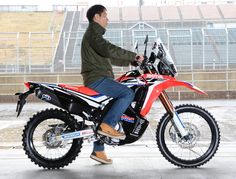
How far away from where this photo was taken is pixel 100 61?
16.3ft

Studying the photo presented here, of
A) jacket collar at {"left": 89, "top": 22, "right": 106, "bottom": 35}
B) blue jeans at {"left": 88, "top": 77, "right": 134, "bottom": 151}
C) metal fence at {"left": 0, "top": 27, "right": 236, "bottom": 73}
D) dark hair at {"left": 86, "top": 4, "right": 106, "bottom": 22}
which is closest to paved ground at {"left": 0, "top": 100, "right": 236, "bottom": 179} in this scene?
blue jeans at {"left": 88, "top": 77, "right": 134, "bottom": 151}

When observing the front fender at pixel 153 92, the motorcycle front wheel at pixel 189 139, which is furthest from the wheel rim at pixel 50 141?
the motorcycle front wheel at pixel 189 139

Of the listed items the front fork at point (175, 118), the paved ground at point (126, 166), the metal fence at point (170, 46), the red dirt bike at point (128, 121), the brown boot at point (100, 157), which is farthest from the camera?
the metal fence at point (170, 46)

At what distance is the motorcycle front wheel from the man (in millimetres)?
522

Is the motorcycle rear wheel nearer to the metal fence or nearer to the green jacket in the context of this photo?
the green jacket

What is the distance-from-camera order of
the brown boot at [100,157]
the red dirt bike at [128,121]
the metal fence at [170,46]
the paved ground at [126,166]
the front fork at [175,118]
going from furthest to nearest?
the metal fence at [170,46], the brown boot at [100,157], the front fork at [175,118], the red dirt bike at [128,121], the paved ground at [126,166]

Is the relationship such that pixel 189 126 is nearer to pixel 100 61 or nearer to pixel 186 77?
pixel 100 61

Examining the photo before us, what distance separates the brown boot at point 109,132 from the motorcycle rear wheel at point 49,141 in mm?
304

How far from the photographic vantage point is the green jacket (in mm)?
4809

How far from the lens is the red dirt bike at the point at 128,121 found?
4930mm

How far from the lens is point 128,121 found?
4.95 metres

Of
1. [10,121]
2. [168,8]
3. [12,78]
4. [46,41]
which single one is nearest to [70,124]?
[10,121]

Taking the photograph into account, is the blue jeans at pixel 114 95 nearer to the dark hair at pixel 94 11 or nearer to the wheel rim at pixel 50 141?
the wheel rim at pixel 50 141

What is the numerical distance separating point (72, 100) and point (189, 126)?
128cm
